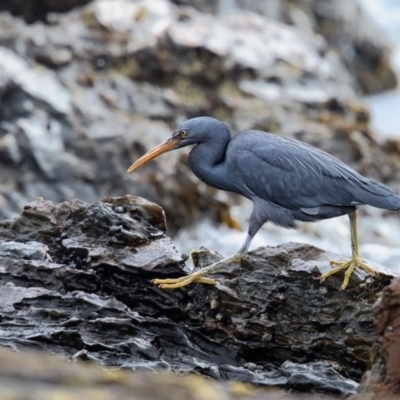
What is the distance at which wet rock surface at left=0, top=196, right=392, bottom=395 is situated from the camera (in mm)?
6172

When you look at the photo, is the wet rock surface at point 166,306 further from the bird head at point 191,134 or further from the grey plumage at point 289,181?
the bird head at point 191,134

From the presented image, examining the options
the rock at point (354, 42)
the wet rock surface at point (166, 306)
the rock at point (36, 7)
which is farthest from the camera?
the rock at point (354, 42)

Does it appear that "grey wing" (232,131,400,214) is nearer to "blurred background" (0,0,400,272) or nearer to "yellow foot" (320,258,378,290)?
"yellow foot" (320,258,378,290)

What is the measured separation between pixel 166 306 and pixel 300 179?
1.55m

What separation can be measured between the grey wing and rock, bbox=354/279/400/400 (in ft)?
9.36

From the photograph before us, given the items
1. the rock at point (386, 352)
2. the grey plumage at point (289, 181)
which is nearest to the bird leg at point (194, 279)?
the grey plumage at point (289, 181)

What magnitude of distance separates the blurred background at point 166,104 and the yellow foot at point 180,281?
6470 mm

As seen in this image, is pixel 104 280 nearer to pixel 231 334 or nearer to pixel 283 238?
pixel 231 334

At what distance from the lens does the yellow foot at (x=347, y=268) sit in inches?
271

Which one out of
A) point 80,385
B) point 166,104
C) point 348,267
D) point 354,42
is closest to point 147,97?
point 166,104

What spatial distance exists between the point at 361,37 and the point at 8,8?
9.99 meters

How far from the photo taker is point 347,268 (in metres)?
7.03

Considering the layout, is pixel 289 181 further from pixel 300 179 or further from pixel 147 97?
pixel 147 97

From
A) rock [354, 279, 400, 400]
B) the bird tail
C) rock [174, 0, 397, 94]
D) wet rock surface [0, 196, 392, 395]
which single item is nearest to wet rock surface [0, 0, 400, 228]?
rock [174, 0, 397, 94]
